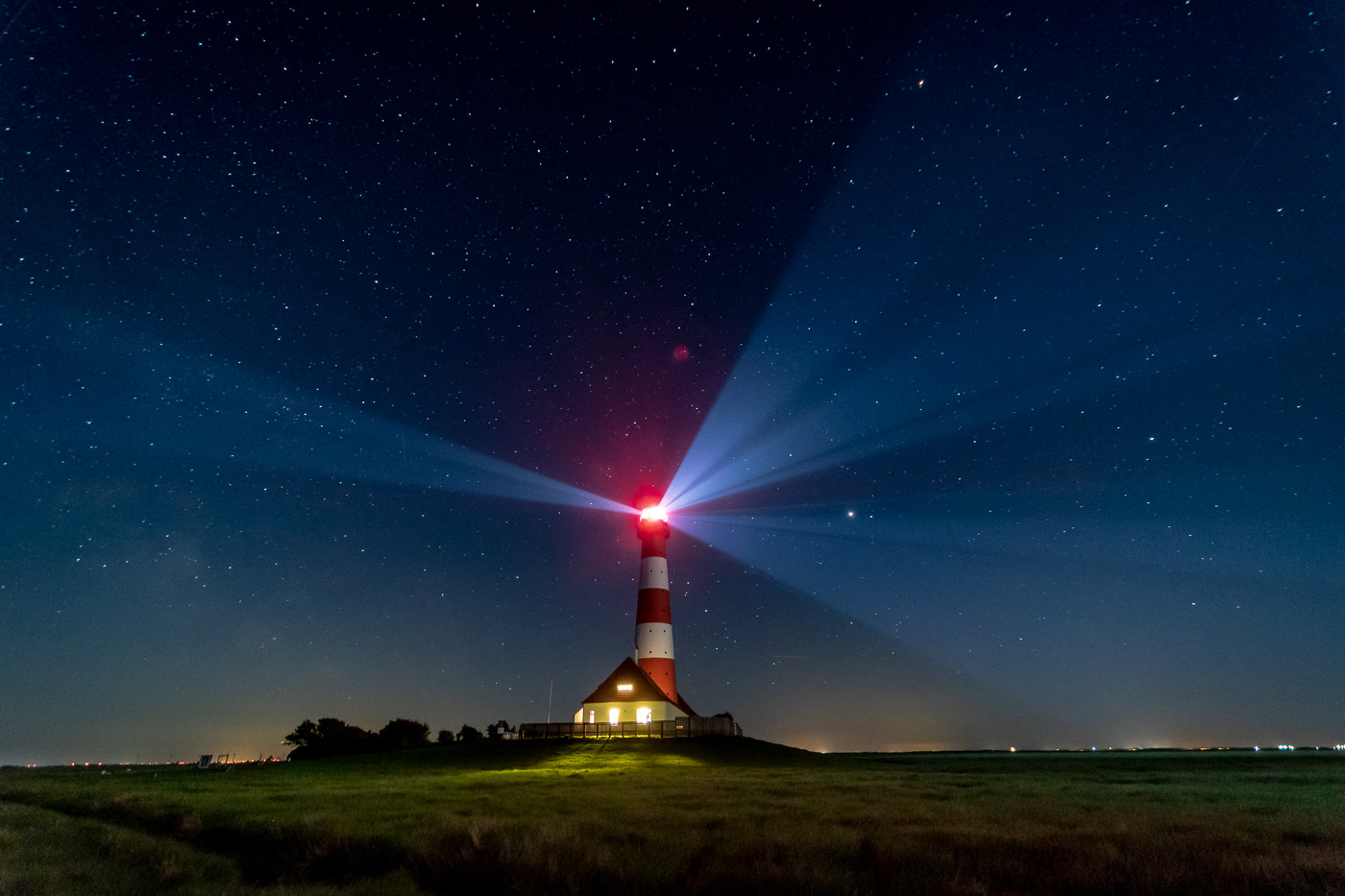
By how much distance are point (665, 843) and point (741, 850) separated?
50.7 inches

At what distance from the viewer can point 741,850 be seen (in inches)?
413

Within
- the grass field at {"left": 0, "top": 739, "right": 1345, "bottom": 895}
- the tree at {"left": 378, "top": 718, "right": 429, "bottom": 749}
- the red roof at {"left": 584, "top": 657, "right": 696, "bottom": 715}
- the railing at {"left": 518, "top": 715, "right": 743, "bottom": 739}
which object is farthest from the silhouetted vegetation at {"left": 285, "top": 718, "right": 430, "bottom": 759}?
the grass field at {"left": 0, "top": 739, "right": 1345, "bottom": 895}

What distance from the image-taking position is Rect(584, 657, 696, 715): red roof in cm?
4934

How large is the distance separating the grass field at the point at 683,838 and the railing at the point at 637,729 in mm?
22792

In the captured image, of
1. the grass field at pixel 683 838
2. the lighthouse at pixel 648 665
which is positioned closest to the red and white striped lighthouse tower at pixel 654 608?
the lighthouse at pixel 648 665

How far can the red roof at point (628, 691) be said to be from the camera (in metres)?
49.3

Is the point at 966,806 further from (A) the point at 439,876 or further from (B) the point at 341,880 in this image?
(B) the point at 341,880

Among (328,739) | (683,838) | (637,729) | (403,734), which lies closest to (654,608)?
(637,729)

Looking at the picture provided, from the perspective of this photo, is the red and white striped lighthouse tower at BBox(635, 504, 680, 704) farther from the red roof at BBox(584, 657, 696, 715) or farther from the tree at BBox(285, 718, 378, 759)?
the tree at BBox(285, 718, 378, 759)

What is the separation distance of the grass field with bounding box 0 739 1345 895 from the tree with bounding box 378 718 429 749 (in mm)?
30322

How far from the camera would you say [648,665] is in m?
53.1

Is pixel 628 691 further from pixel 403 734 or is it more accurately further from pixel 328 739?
pixel 328 739

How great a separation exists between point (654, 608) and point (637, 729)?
12.1 m

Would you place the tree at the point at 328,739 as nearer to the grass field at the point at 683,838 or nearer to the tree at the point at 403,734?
the tree at the point at 403,734
